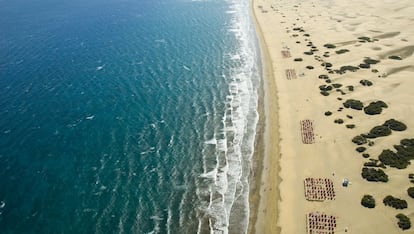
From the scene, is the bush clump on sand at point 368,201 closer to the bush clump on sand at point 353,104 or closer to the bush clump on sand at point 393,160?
the bush clump on sand at point 393,160

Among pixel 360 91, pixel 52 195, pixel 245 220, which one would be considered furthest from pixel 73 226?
pixel 360 91

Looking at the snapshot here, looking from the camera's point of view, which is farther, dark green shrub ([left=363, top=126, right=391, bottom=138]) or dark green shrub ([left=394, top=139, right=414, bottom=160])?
dark green shrub ([left=363, top=126, right=391, bottom=138])

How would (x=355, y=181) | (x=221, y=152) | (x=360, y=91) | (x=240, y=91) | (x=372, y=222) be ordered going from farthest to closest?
1. (x=240, y=91)
2. (x=360, y=91)
3. (x=221, y=152)
4. (x=355, y=181)
5. (x=372, y=222)

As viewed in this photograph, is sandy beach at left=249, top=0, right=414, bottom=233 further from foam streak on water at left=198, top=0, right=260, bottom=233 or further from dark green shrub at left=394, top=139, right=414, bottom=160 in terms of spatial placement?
foam streak on water at left=198, top=0, right=260, bottom=233

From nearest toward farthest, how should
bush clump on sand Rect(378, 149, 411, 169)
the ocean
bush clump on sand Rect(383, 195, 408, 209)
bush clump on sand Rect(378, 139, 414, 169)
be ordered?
bush clump on sand Rect(383, 195, 408, 209) → the ocean → bush clump on sand Rect(378, 149, 411, 169) → bush clump on sand Rect(378, 139, 414, 169)

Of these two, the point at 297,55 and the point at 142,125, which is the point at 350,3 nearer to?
the point at 297,55

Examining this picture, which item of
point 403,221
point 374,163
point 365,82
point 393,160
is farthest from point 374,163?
point 365,82

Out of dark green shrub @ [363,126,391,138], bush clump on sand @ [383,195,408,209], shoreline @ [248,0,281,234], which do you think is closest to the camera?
bush clump on sand @ [383,195,408,209]

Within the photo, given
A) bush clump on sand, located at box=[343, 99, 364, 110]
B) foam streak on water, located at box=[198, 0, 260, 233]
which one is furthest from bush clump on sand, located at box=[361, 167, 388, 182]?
bush clump on sand, located at box=[343, 99, 364, 110]
